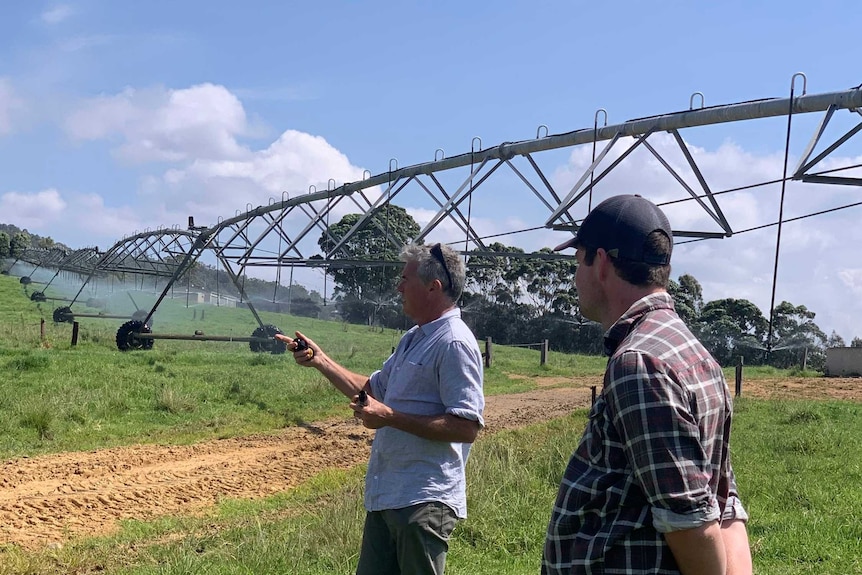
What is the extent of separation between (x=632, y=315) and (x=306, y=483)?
25.6ft

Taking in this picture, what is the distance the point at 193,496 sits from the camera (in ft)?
27.5

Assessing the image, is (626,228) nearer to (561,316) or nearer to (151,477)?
(151,477)

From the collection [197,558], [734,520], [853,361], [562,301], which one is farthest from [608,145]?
[562,301]

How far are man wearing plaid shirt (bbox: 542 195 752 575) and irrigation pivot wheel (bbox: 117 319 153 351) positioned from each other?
18994mm

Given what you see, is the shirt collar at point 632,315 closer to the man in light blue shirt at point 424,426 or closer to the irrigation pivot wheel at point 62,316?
the man in light blue shirt at point 424,426

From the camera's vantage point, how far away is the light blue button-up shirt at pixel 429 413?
3.21m

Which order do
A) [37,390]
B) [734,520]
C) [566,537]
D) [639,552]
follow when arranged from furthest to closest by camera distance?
[37,390] → [734,520] → [566,537] → [639,552]

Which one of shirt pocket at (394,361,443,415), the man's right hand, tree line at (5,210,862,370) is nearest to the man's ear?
shirt pocket at (394,361,443,415)

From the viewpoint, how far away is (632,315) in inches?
75.2

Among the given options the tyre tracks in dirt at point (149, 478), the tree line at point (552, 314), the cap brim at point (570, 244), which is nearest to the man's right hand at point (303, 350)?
the cap brim at point (570, 244)

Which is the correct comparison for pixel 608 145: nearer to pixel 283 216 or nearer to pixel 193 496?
pixel 193 496

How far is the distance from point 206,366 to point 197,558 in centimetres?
1139

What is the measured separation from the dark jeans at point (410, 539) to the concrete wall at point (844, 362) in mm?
27618

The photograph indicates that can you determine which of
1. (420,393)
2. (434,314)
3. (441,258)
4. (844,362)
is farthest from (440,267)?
(844,362)
